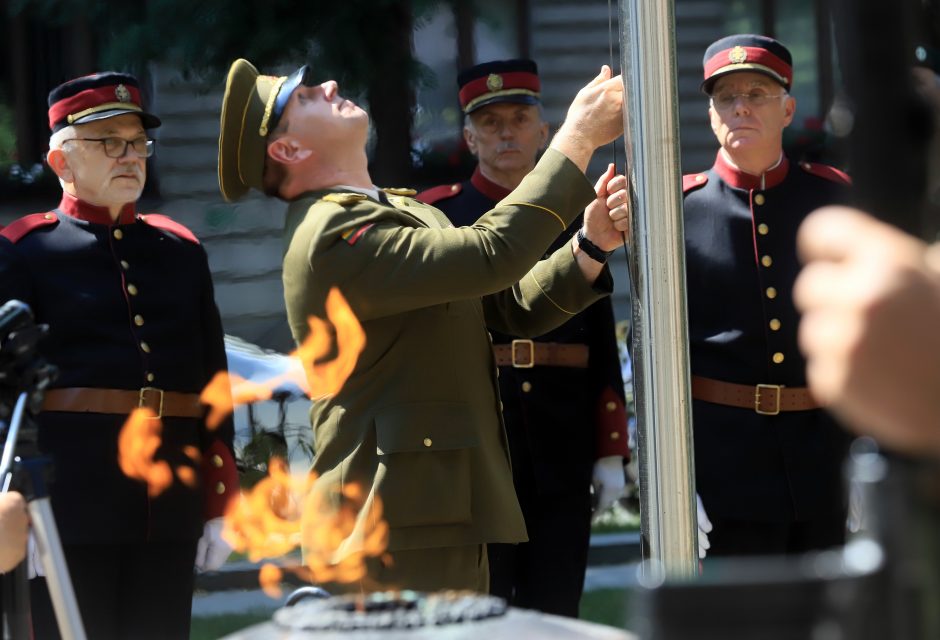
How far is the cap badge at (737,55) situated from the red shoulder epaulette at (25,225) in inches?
70.8

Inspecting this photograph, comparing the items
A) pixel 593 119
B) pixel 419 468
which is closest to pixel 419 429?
pixel 419 468

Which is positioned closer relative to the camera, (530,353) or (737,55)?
(737,55)

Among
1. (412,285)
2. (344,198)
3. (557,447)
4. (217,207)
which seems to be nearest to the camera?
(412,285)

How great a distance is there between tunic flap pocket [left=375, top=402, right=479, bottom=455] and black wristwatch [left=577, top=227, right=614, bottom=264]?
42 centimetres

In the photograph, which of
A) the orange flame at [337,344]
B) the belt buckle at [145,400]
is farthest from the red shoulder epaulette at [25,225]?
the orange flame at [337,344]

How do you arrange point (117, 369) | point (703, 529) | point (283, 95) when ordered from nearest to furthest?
point (283, 95) < point (703, 529) < point (117, 369)

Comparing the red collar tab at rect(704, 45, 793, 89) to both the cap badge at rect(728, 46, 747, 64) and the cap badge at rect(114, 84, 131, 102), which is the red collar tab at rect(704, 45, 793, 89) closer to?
the cap badge at rect(728, 46, 747, 64)

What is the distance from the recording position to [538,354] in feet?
14.7

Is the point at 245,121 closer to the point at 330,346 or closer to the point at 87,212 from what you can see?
the point at 330,346

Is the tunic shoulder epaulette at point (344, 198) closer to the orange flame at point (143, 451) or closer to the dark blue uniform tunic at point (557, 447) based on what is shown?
the orange flame at point (143, 451)

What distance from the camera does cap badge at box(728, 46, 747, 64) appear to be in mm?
4164

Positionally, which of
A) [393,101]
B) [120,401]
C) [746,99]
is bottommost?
[120,401]

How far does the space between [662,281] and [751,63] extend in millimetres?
1775

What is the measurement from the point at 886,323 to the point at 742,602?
26cm
